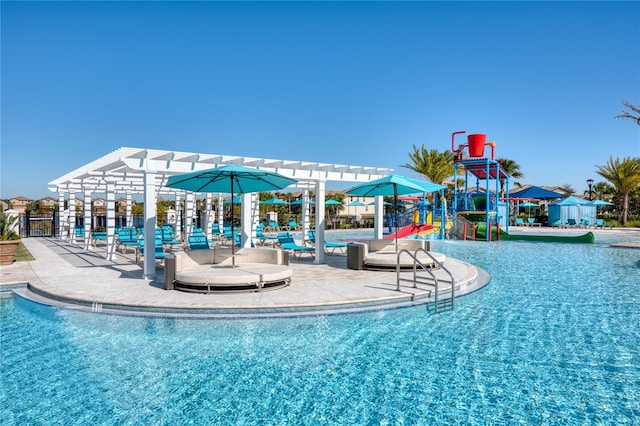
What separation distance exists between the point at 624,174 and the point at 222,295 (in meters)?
43.0

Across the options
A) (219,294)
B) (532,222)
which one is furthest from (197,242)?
(532,222)

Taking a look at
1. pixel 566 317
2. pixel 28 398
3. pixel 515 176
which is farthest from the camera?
pixel 515 176

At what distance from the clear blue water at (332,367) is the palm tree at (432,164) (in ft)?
96.5

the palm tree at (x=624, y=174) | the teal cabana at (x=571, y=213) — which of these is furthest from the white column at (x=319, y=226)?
the palm tree at (x=624, y=174)

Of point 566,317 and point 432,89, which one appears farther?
point 432,89

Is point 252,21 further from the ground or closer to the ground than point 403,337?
further from the ground

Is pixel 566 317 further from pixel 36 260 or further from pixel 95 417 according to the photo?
pixel 36 260

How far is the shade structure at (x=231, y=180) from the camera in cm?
798

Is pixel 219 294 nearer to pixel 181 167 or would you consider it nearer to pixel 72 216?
pixel 181 167

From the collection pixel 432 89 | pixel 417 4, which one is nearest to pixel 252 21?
pixel 417 4

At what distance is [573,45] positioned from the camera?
1530 cm

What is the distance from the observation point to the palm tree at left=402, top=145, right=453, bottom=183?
35594 mm

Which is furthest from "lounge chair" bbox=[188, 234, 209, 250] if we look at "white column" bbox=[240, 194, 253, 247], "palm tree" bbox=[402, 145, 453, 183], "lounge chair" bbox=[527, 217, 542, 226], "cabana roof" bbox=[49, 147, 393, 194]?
"lounge chair" bbox=[527, 217, 542, 226]

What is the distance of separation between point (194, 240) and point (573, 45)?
15246mm
